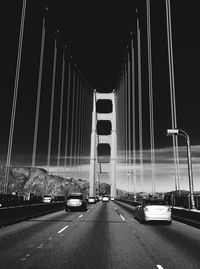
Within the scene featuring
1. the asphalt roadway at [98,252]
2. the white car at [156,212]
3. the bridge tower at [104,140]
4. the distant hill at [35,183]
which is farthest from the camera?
the distant hill at [35,183]

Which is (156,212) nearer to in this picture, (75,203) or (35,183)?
(75,203)

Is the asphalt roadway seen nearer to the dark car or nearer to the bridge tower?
the dark car

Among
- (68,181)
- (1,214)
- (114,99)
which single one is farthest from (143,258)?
(68,181)

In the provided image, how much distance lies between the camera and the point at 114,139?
70.5 m

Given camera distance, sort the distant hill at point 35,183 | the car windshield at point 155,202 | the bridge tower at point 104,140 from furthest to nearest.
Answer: the distant hill at point 35,183 < the bridge tower at point 104,140 < the car windshield at point 155,202

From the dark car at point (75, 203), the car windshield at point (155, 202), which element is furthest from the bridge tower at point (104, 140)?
the car windshield at point (155, 202)

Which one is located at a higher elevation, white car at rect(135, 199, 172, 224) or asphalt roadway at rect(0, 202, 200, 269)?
white car at rect(135, 199, 172, 224)

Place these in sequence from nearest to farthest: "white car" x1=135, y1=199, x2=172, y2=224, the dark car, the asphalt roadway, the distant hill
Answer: the asphalt roadway, "white car" x1=135, y1=199, x2=172, y2=224, the dark car, the distant hill

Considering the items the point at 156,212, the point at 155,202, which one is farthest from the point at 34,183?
the point at 156,212

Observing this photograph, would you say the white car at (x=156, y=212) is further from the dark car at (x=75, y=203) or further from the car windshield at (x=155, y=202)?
the dark car at (x=75, y=203)

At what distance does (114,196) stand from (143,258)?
66014 mm

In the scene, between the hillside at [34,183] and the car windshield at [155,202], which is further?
the hillside at [34,183]

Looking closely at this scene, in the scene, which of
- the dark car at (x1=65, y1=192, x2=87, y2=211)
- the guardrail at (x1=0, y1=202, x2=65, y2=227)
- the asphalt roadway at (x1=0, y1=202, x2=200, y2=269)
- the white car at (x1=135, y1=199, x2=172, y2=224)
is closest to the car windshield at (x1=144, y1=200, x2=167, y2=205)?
the white car at (x1=135, y1=199, x2=172, y2=224)

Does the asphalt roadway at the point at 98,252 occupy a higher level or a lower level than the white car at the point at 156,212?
lower
